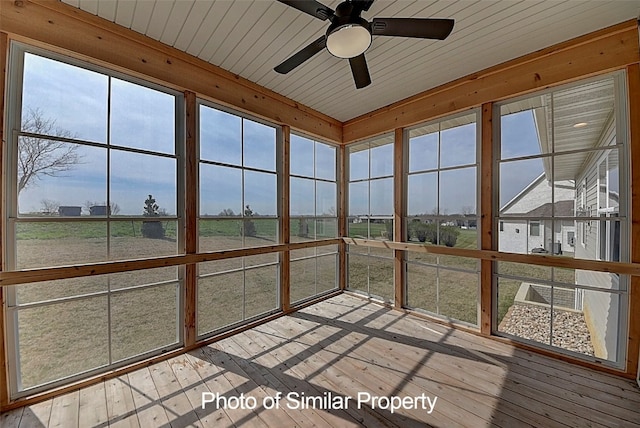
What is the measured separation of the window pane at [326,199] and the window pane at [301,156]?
0.93 ft

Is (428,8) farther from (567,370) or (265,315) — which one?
(265,315)

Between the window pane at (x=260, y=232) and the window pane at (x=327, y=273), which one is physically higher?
the window pane at (x=260, y=232)

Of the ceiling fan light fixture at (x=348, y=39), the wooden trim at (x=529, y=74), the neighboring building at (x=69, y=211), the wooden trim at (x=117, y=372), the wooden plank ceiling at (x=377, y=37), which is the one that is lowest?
the wooden trim at (x=117, y=372)

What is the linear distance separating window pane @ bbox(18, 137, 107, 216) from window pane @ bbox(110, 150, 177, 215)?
0.09 meters

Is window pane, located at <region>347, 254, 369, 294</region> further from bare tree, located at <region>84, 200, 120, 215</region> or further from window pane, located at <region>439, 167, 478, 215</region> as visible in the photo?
bare tree, located at <region>84, 200, 120, 215</region>

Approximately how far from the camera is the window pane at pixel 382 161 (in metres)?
3.78

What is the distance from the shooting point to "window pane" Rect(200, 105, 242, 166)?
274 cm

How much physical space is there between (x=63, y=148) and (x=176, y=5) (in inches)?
55.5

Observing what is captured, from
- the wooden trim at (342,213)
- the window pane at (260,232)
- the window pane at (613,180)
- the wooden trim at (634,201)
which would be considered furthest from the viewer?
the wooden trim at (342,213)

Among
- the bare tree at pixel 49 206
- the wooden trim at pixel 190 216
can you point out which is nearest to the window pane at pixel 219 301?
the wooden trim at pixel 190 216

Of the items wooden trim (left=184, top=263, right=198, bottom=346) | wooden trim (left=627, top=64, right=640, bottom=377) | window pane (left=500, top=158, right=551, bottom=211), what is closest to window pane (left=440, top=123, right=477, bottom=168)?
window pane (left=500, top=158, right=551, bottom=211)

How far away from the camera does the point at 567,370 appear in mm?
2223

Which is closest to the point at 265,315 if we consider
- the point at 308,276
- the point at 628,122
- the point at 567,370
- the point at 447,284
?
the point at 308,276

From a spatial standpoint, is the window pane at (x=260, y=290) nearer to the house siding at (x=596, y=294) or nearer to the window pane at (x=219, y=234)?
the window pane at (x=219, y=234)
